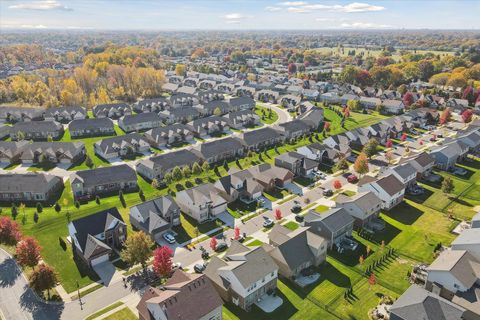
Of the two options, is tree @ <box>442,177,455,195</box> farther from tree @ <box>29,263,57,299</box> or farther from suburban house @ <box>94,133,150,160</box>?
suburban house @ <box>94,133,150,160</box>

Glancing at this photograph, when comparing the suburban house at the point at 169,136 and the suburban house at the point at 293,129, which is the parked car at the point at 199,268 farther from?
the suburban house at the point at 293,129

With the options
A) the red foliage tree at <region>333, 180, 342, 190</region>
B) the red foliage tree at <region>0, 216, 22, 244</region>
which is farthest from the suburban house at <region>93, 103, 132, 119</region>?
the red foliage tree at <region>333, 180, 342, 190</region>

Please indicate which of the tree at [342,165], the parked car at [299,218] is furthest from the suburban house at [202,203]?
the tree at [342,165]

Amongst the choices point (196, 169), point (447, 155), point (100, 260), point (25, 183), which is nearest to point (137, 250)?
point (100, 260)

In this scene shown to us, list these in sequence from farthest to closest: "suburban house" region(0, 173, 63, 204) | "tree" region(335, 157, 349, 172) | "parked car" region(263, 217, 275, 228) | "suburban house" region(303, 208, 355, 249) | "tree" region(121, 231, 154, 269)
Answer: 1. "tree" region(335, 157, 349, 172)
2. "suburban house" region(0, 173, 63, 204)
3. "parked car" region(263, 217, 275, 228)
4. "suburban house" region(303, 208, 355, 249)
5. "tree" region(121, 231, 154, 269)

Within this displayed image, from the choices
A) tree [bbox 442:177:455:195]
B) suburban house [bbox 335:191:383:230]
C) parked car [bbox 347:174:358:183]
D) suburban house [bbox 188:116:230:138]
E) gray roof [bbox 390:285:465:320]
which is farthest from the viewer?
suburban house [bbox 188:116:230:138]

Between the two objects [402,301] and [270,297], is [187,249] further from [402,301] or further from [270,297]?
[402,301]
